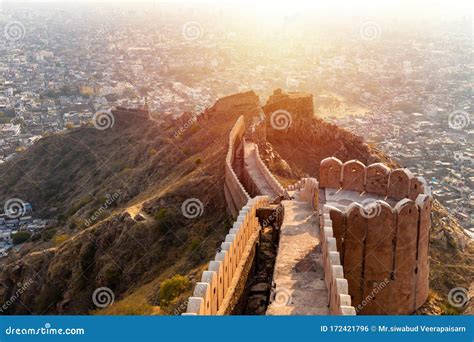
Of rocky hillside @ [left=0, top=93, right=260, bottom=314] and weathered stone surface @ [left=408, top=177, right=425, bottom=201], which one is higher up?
weathered stone surface @ [left=408, top=177, right=425, bottom=201]

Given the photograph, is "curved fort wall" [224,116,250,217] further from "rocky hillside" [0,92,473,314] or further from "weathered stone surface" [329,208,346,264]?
"weathered stone surface" [329,208,346,264]

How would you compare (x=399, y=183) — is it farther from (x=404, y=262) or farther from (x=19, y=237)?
(x=19, y=237)

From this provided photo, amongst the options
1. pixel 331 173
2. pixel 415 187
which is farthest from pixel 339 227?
pixel 331 173

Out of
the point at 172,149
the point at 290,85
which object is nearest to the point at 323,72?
the point at 290,85

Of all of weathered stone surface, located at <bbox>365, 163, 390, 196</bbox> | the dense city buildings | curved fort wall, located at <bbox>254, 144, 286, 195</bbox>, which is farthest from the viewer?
the dense city buildings

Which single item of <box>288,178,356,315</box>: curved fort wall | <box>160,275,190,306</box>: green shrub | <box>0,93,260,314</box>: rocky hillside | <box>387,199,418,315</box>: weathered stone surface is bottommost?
<box>0,93,260,314</box>: rocky hillside

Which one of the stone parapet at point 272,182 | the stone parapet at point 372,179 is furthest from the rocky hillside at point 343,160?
the stone parapet at point 372,179

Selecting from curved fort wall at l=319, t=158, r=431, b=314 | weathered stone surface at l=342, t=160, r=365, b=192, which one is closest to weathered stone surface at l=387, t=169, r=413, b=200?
weathered stone surface at l=342, t=160, r=365, b=192
